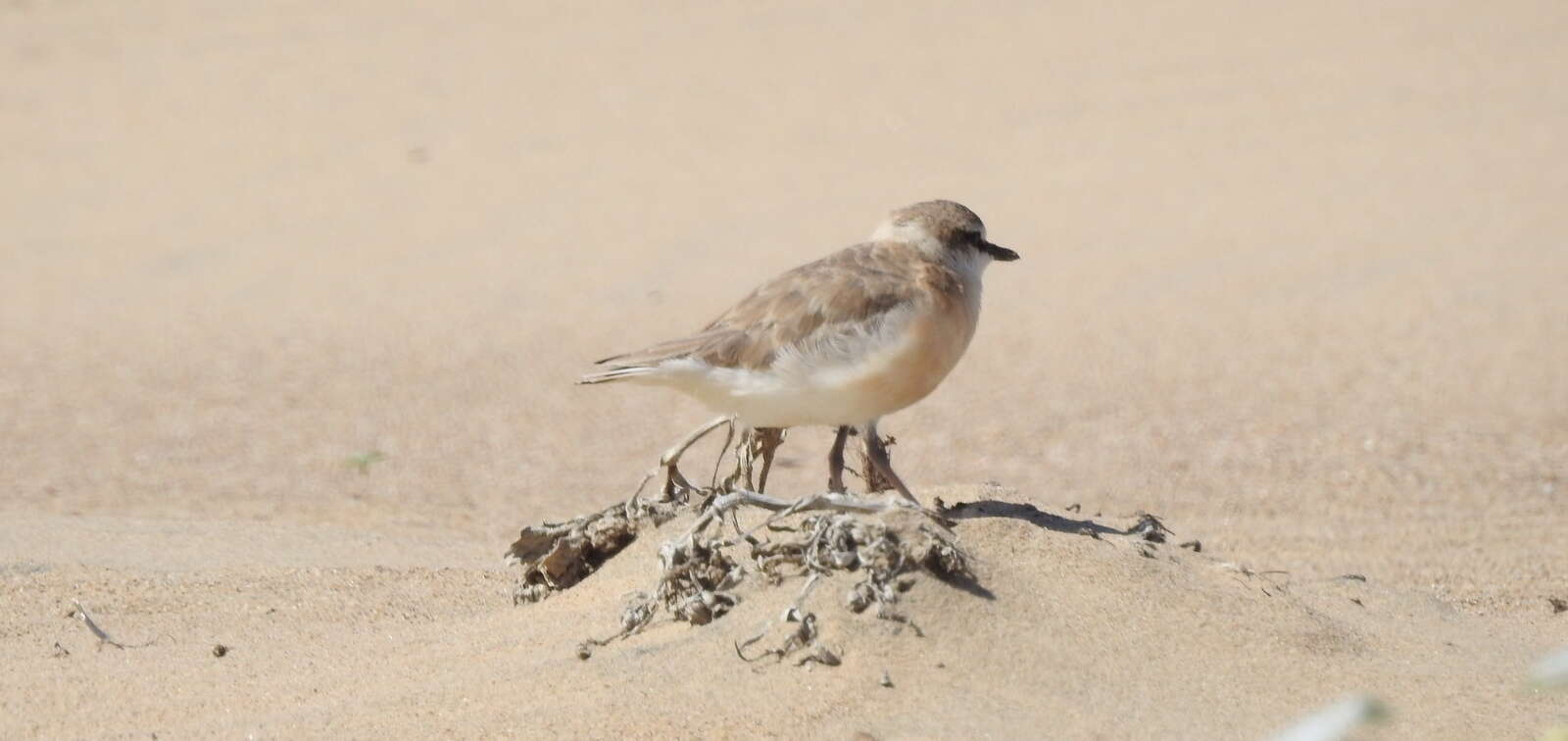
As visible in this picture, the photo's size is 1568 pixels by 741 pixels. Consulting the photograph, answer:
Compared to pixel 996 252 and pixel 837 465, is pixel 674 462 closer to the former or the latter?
pixel 837 465

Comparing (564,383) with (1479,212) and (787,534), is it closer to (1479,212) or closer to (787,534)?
(787,534)

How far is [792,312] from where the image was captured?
Result: 5004 mm

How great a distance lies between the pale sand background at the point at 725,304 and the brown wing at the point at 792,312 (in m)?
0.71

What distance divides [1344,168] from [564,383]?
7735mm

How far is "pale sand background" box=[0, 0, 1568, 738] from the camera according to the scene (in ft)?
15.1

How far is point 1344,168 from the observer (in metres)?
15.3

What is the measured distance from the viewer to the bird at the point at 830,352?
4867mm

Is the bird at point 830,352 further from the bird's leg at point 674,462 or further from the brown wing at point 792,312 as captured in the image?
the bird's leg at point 674,462

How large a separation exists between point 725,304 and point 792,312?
7.87 m

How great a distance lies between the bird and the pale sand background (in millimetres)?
532

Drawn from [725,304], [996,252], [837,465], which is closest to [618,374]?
[837,465]

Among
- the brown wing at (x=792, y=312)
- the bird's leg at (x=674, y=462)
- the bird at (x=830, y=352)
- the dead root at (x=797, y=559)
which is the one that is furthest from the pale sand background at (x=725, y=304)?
the brown wing at (x=792, y=312)

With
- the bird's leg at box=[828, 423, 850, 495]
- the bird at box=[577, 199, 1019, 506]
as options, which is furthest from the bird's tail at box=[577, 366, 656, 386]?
the bird's leg at box=[828, 423, 850, 495]

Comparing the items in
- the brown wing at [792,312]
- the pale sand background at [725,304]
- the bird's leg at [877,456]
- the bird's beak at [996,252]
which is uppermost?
the bird's beak at [996,252]
